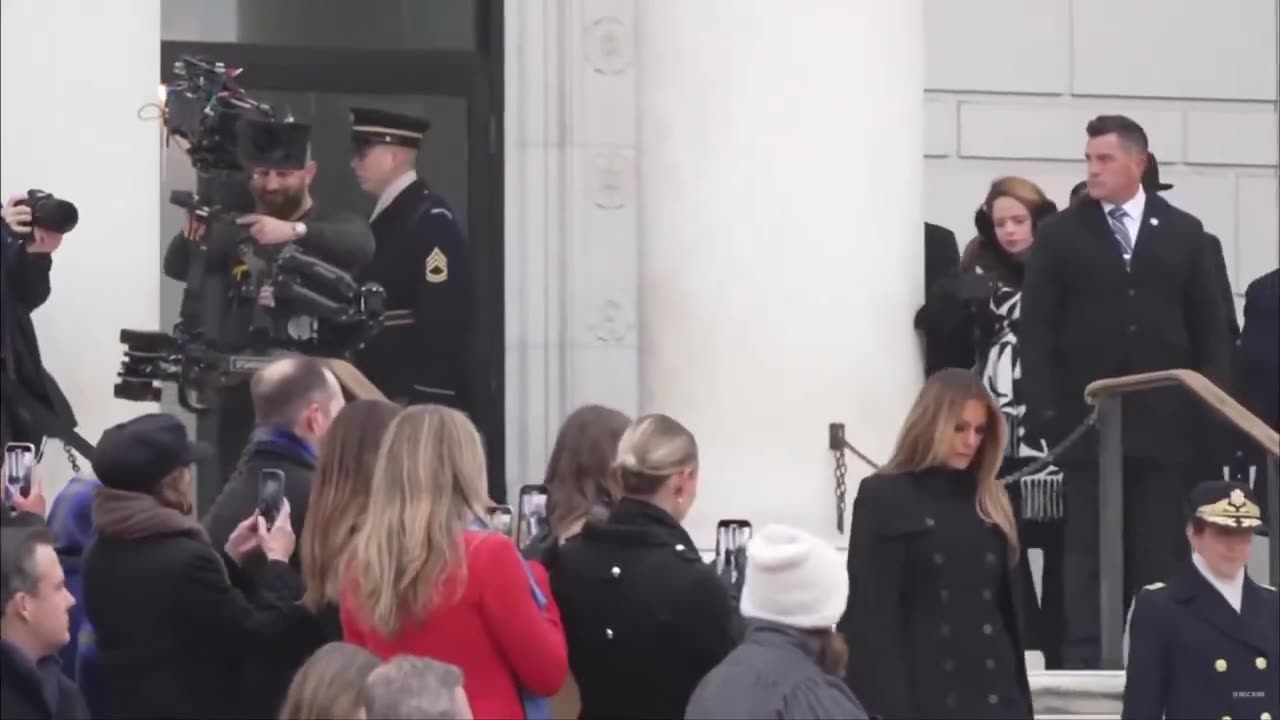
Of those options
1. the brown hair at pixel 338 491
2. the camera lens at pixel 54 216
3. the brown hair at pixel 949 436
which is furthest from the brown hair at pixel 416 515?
the camera lens at pixel 54 216

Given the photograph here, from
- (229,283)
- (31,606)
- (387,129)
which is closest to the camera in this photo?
(31,606)

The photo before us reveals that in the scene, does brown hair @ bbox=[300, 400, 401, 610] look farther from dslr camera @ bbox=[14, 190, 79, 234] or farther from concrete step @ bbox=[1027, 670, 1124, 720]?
concrete step @ bbox=[1027, 670, 1124, 720]

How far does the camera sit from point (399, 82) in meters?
13.5

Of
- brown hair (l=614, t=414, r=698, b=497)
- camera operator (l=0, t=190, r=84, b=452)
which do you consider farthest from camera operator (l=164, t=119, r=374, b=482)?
brown hair (l=614, t=414, r=698, b=497)

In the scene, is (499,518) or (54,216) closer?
(499,518)

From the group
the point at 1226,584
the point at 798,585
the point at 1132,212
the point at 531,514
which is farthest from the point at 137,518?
the point at 1132,212

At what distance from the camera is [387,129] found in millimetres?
11938

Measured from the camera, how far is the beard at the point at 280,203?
10430 millimetres

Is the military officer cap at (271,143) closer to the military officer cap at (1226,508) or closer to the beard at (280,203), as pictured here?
the beard at (280,203)

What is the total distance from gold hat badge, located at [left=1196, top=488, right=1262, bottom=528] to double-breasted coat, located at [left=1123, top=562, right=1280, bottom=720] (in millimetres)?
189

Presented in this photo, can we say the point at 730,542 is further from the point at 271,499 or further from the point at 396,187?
the point at 396,187

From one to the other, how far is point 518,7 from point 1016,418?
115 inches

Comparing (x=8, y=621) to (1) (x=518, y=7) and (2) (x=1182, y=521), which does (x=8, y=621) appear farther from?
(1) (x=518, y=7)

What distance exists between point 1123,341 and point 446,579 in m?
4.28
